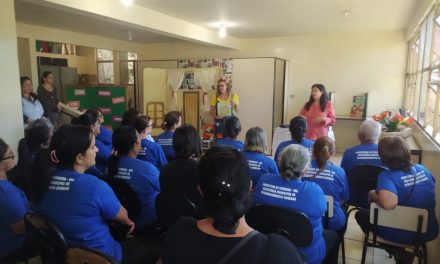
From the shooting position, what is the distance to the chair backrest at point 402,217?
178cm

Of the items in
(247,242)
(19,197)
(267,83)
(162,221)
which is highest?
(267,83)

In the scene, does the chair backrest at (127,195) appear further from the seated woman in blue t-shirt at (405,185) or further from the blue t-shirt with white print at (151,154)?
the seated woman in blue t-shirt at (405,185)

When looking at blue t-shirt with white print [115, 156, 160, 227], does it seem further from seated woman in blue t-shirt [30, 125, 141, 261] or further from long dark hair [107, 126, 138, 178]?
seated woman in blue t-shirt [30, 125, 141, 261]

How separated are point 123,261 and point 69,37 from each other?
6.37 meters

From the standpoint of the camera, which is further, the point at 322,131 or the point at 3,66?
the point at 322,131

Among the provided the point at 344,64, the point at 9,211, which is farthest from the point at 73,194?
the point at 344,64

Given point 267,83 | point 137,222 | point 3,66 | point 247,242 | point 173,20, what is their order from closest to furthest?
point 247,242 → point 137,222 → point 3,66 → point 173,20 → point 267,83

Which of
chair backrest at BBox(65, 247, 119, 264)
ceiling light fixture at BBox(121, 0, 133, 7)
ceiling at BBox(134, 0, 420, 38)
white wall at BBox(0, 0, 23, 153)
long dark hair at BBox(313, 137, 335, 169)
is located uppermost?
ceiling at BBox(134, 0, 420, 38)

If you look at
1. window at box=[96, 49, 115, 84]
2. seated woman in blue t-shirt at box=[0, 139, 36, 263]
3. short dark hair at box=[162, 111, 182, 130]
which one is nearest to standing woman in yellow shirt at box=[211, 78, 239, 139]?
short dark hair at box=[162, 111, 182, 130]

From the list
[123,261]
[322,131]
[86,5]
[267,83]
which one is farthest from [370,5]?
[123,261]

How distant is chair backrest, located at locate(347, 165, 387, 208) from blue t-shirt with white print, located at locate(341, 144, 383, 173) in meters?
0.15

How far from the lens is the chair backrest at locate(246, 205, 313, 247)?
149cm

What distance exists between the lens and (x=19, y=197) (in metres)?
1.69

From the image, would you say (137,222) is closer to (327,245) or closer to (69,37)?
(327,245)
